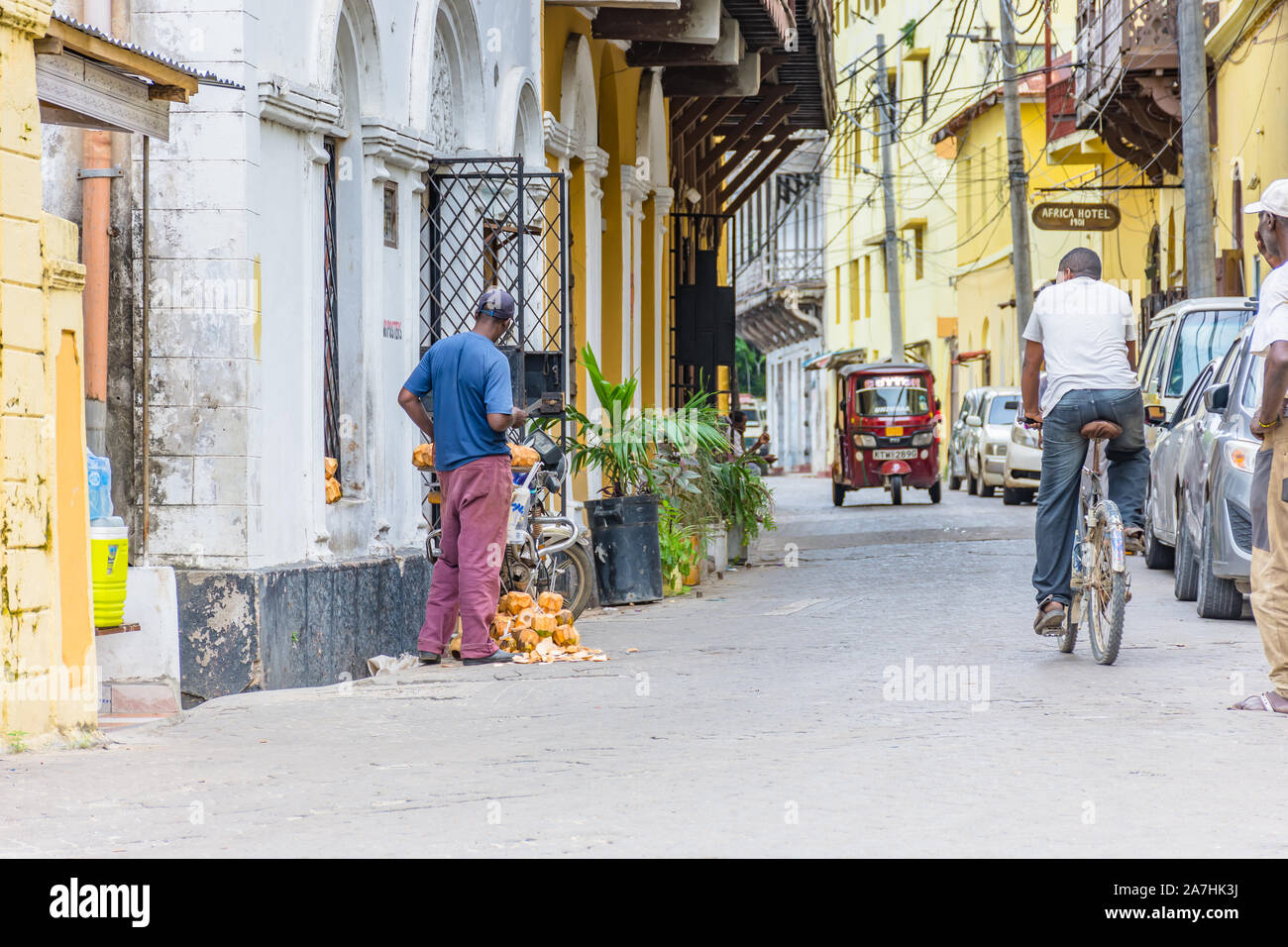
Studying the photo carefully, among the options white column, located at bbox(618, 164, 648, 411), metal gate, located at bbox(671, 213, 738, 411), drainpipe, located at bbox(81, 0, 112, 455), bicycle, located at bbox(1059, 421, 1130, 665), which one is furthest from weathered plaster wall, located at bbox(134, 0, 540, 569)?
metal gate, located at bbox(671, 213, 738, 411)

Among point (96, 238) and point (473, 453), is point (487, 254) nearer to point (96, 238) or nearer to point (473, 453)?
point (473, 453)

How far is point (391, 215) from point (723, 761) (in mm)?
5941

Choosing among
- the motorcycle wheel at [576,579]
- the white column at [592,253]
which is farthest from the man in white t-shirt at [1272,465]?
the white column at [592,253]

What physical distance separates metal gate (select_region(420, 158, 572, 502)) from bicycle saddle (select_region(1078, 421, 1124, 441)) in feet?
11.7

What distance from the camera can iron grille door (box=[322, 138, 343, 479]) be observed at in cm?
1062

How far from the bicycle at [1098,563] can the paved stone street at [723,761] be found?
0.17 meters

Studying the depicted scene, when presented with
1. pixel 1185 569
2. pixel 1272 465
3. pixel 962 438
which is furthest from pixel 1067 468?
pixel 962 438

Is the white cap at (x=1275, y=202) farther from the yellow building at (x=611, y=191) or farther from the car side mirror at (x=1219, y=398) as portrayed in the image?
the yellow building at (x=611, y=191)

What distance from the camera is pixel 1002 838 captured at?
16.8 feet

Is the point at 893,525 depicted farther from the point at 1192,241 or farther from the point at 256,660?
the point at 256,660

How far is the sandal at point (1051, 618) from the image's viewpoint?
29.5ft

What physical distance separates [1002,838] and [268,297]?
5372mm

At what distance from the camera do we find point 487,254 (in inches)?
550

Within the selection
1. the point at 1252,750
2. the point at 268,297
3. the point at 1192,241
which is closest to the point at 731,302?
the point at 1192,241
